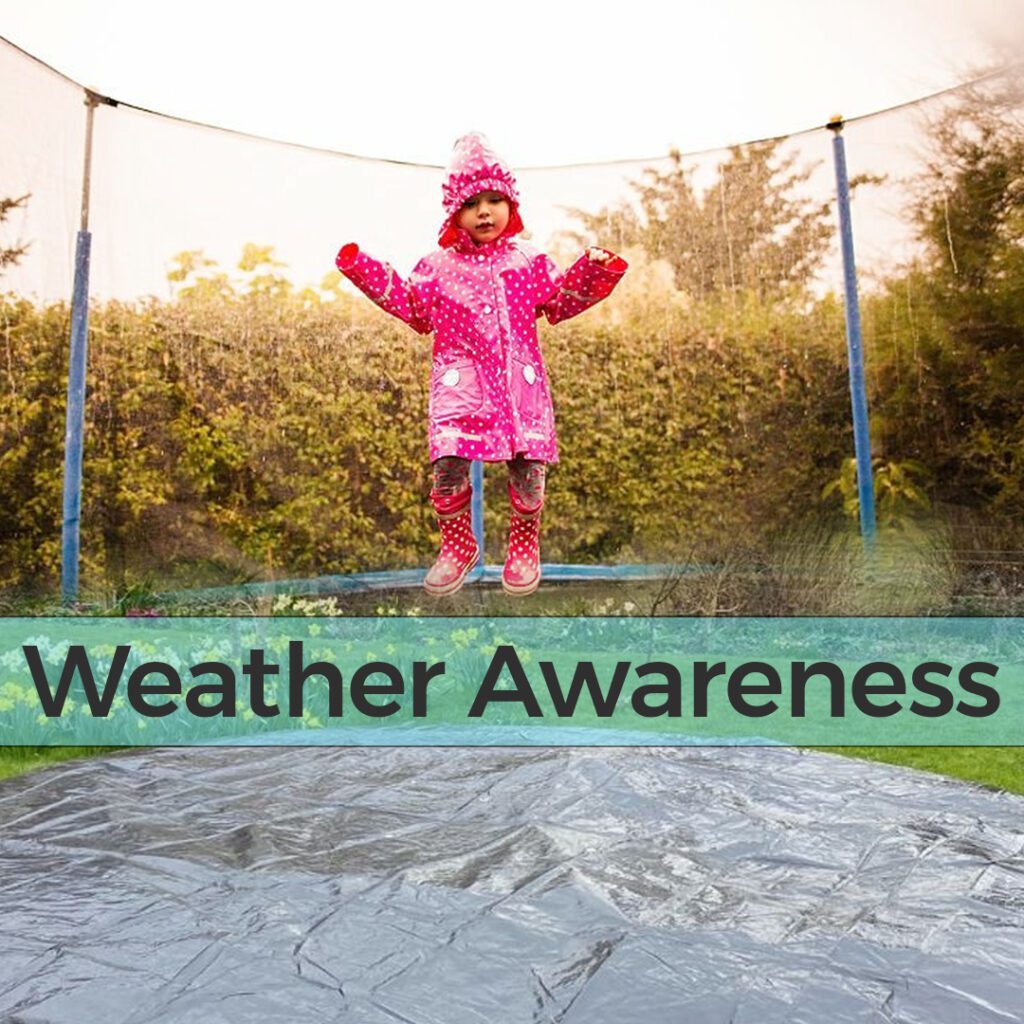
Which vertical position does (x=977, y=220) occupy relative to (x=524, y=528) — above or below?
above

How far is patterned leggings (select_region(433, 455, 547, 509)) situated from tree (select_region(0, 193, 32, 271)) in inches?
120

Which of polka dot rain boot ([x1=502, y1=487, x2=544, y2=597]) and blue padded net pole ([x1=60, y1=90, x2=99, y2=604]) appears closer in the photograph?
polka dot rain boot ([x1=502, y1=487, x2=544, y2=597])

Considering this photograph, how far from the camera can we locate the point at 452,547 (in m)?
2.15

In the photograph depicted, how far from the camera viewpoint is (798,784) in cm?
292

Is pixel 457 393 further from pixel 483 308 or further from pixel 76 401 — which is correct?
pixel 76 401

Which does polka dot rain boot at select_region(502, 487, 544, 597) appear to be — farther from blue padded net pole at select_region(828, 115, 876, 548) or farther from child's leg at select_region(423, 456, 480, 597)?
blue padded net pole at select_region(828, 115, 876, 548)

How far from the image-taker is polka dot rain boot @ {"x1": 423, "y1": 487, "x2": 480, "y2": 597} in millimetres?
2113

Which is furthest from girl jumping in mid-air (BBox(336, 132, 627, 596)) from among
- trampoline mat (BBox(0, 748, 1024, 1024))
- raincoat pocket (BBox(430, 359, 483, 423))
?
trampoline mat (BBox(0, 748, 1024, 1024))

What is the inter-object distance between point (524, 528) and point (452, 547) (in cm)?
16

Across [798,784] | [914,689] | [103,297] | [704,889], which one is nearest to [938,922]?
[704,889]

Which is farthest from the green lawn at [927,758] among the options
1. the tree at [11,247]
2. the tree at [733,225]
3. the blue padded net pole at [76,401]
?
the tree at [733,225]

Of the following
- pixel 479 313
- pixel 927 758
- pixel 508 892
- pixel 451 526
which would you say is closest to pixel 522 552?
pixel 451 526

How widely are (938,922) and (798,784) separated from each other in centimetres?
98

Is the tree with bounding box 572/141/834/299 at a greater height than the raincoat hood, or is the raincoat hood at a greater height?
the tree with bounding box 572/141/834/299
